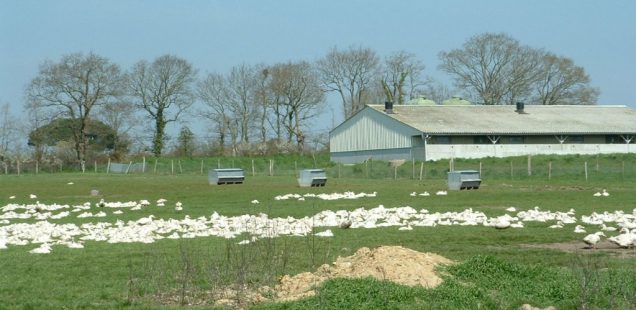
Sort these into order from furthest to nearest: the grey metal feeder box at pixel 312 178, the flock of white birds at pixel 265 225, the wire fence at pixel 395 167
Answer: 1. the wire fence at pixel 395 167
2. the grey metal feeder box at pixel 312 178
3. the flock of white birds at pixel 265 225

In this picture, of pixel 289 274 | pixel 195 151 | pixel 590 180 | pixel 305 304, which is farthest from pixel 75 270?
pixel 195 151


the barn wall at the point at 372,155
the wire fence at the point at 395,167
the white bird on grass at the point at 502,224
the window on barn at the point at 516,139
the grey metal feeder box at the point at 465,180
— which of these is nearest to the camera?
the white bird on grass at the point at 502,224

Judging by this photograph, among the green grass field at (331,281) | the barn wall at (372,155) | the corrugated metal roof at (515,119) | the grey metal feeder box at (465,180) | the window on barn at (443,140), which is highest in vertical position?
the corrugated metal roof at (515,119)

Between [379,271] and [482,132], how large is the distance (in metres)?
72.3

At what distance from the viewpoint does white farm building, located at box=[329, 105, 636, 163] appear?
83.8 meters

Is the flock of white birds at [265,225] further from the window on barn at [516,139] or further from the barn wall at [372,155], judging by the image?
the window on barn at [516,139]

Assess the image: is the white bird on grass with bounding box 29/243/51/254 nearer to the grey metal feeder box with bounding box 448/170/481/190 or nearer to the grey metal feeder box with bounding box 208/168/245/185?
the grey metal feeder box with bounding box 448/170/481/190

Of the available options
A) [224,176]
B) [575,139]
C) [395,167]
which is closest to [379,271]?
[224,176]

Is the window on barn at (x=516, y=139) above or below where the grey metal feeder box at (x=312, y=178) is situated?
above

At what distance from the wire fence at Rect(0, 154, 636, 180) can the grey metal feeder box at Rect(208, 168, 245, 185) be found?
47.9 ft

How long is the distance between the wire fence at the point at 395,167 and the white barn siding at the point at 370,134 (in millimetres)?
3389

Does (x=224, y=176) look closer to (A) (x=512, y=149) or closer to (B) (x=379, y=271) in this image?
(A) (x=512, y=149)

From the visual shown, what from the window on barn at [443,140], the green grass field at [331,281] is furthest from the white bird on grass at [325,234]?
the window on barn at [443,140]

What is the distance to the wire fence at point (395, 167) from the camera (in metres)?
60.6
